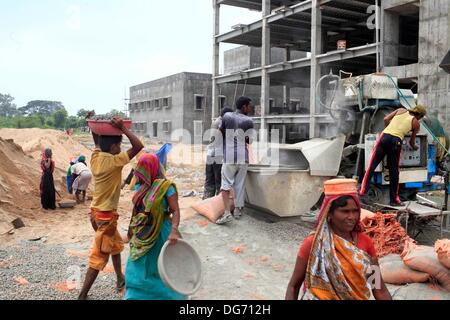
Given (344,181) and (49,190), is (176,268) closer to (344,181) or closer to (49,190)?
(344,181)

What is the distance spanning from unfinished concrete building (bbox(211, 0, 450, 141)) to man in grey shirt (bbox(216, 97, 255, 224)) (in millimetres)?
2011

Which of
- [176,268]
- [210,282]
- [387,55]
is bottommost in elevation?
[210,282]

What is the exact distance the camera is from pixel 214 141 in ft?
21.9

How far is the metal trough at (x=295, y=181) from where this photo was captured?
5.86 meters

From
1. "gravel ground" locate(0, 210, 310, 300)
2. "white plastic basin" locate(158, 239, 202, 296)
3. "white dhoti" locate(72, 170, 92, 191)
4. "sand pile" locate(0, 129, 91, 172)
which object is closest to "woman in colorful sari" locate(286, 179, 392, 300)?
"white plastic basin" locate(158, 239, 202, 296)

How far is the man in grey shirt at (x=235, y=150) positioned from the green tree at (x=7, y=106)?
70.3 metres

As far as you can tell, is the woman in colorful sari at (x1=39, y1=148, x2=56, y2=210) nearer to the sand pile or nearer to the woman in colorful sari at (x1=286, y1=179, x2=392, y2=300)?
the sand pile

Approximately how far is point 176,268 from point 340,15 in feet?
57.3

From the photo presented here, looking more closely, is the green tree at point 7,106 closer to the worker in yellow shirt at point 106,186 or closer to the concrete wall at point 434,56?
the concrete wall at point 434,56

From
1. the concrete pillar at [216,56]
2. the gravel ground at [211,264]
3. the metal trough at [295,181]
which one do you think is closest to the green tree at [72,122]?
the concrete pillar at [216,56]

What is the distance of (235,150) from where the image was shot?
566 centimetres

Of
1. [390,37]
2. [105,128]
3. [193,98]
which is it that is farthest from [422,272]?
[193,98]

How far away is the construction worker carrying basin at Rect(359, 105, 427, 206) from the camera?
17.8ft
